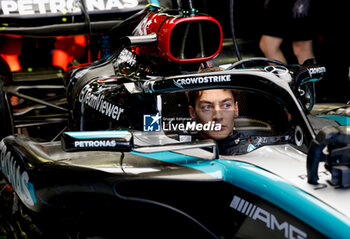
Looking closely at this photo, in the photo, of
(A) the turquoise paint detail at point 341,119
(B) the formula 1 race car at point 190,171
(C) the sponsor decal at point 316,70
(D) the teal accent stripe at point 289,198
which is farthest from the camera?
(A) the turquoise paint detail at point 341,119

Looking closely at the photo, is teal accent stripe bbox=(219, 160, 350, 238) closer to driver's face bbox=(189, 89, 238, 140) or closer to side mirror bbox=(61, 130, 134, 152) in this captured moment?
driver's face bbox=(189, 89, 238, 140)

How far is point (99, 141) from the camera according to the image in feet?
5.27

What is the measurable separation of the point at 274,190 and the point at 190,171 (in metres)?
0.32

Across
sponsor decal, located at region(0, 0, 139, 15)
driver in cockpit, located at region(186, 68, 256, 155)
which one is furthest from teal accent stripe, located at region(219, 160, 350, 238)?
sponsor decal, located at region(0, 0, 139, 15)

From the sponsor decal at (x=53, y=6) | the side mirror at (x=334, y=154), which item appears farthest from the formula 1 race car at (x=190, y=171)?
the sponsor decal at (x=53, y=6)

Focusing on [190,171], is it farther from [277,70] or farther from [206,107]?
[277,70]

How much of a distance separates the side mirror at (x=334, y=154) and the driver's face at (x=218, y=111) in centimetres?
48

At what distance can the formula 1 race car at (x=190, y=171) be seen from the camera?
4.50 ft

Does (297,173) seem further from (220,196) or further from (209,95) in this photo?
(209,95)

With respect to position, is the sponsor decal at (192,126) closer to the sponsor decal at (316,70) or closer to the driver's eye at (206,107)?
the driver's eye at (206,107)

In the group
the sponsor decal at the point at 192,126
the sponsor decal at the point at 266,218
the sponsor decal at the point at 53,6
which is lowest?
the sponsor decal at the point at 266,218

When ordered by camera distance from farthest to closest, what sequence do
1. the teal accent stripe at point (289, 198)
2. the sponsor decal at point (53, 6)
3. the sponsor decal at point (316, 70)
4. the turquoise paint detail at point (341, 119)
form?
the sponsor decal at point (53, 6), the turquoise paint detail at point (341, 119), the sponsor decal at point (316, 70), the teal accent stripe at point (289, 198)

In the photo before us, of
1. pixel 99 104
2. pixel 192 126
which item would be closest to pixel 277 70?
pixel 192 126

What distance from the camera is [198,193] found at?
5.19 feet
